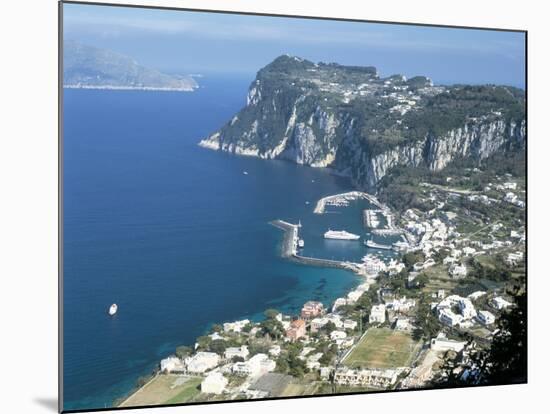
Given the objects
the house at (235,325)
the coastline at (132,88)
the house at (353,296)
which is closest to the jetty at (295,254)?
the house at (353,296)

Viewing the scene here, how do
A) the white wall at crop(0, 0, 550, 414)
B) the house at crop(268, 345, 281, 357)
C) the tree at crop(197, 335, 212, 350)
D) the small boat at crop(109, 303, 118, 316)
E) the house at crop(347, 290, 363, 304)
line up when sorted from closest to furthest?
1. the white wall at crop(0, 0, 550, 414)
2. the small boat at crop(109, 303, 118, 316)
3. the tree at crop(197, 335, 212, 350)
4. the house at crop(268, 345, 281, 357)
5. the house at crop(347, 290, 363, 304)

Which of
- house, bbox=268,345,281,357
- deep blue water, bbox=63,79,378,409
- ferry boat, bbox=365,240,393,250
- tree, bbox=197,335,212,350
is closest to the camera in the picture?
deep blue water, bbox=63,79,378,409

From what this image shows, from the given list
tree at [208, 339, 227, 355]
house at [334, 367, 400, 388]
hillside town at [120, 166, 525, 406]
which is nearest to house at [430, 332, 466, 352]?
hillside town at [120, 166, 525, 406]

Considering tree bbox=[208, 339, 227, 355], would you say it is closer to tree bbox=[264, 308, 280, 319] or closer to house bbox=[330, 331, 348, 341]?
tree bbox=[264, 308, 280, 319]

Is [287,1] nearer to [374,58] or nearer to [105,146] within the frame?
[374,58]

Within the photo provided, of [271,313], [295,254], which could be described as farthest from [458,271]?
[271,313]

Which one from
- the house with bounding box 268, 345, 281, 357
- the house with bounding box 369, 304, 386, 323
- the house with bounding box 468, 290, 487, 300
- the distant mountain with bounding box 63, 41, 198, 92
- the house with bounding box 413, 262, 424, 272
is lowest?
the house with bounding box 268, 345, 281, 357

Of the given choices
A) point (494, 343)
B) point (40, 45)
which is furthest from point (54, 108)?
point (494, 343)

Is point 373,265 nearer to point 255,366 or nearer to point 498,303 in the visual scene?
point 498,303
